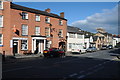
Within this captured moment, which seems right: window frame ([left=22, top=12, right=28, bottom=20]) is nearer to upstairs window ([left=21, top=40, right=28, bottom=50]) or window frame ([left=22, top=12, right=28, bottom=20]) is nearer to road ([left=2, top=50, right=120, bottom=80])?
upstairs window ([left=21, top=40, right=28, bottom=50])

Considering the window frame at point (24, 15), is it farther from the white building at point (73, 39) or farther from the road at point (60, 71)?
the road at point (60, 71)

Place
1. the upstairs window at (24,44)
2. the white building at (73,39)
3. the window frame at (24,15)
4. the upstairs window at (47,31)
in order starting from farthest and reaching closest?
the white building at (73,39)
the upstairs window at (47,31)
the window frame at (24,15)
the upstairs window at (24,44)

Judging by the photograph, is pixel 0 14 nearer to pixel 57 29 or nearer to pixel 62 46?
pixel 57 29

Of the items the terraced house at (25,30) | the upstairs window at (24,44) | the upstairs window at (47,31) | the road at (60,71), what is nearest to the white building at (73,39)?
the terraced house at (25,30)

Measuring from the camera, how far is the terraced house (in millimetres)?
24719

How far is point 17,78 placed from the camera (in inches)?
321

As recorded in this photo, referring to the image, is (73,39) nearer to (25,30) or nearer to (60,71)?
(25,30)

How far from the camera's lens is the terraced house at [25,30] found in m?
24.7

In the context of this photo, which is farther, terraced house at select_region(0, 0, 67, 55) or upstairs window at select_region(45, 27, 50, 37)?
upstairs window at select_region(45, 27, 50, 37)

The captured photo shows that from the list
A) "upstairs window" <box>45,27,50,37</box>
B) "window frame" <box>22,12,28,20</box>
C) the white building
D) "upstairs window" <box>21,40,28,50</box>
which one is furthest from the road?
the white building

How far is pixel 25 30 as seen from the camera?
27719 millimetres

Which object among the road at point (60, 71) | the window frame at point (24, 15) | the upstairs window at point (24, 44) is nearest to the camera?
the road at point (60, 71)

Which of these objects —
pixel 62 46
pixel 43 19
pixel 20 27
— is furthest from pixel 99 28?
pixel 20 27

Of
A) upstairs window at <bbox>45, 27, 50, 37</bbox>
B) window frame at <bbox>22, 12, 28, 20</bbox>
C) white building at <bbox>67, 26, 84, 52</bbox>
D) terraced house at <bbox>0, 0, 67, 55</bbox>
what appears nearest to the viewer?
terraced house at <bbox>0, 0, 67, 55</bbox>
